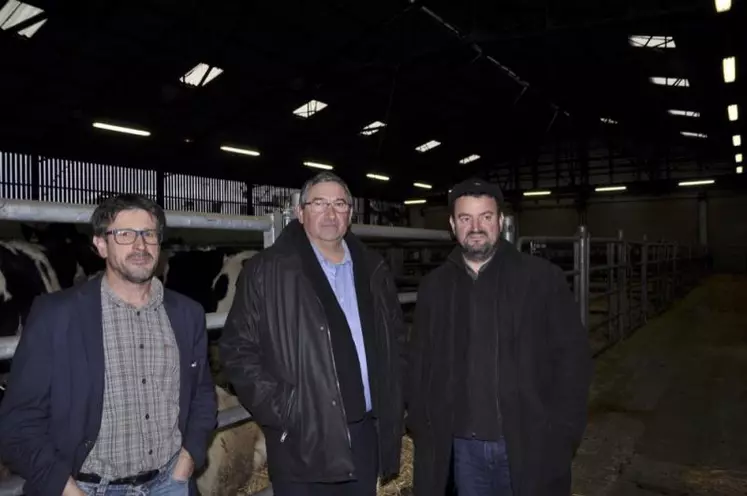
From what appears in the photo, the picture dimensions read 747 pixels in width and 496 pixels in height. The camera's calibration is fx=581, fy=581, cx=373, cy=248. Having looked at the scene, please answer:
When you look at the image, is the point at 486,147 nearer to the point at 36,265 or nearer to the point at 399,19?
the point at 399,19

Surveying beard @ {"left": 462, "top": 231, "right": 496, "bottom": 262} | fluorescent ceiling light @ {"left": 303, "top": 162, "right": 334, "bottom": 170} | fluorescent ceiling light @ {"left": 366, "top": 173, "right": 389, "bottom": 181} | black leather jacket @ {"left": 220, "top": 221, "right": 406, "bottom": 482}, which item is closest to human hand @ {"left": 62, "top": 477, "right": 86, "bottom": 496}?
black leather jacket @ {"left": 220, "top": 221, "right": 406, "bottom": 482}

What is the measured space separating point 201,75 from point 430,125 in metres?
8.32

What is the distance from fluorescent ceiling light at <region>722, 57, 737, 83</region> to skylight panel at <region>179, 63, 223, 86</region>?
383 inches

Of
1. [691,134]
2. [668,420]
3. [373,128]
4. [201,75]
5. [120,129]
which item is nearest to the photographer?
[668,420]

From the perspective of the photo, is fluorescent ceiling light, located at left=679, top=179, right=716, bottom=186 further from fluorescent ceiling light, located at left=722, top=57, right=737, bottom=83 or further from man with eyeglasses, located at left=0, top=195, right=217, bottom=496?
man with eyeglasses, located at left=0, top=195, right=217, bottom=496

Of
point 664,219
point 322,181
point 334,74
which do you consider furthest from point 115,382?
point 664,219

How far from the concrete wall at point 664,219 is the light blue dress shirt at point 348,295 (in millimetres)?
20442

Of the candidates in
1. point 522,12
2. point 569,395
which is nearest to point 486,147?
point 522,12

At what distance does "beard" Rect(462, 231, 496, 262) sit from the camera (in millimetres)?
2072

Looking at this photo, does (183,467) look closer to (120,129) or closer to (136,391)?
(136,391)

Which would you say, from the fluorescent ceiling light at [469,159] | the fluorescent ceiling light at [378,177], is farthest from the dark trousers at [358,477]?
the fluorescent ceiling light at [469,159]

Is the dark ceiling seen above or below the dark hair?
Result: above

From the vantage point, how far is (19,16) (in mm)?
9594

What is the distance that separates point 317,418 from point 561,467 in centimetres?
87
